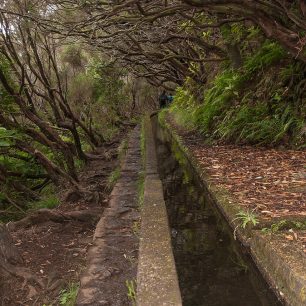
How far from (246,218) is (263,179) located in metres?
1.79

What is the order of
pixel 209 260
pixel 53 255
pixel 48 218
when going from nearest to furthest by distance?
pixel 209 260, pixel 53 255, pixel 48 218

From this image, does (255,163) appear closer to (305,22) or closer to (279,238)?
(305,22)

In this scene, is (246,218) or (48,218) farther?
(48,218)

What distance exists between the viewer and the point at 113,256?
173 inches

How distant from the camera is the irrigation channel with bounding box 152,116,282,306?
3635 mm

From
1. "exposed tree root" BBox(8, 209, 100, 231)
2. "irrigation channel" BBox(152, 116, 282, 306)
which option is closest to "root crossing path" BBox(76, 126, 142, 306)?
"exposed tree root" BBox(8, 209, 100, 231)

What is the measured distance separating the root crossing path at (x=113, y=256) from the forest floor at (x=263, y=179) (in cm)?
142

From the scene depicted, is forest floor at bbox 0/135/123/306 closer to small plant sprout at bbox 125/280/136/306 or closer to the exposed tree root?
the exposed tree root

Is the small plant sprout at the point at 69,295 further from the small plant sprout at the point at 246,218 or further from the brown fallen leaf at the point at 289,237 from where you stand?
the brown fallen leaf at the point at 289,237

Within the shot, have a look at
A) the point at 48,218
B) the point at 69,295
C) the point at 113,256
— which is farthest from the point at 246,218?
the point at 48,218

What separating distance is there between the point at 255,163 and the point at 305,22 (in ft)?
8.17

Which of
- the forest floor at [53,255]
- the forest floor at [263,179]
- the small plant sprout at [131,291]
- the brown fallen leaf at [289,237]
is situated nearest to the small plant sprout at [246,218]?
the forest floor at [263,179]

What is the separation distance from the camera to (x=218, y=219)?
18.3 ft

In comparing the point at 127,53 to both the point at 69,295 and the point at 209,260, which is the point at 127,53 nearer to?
the point at 209,260
